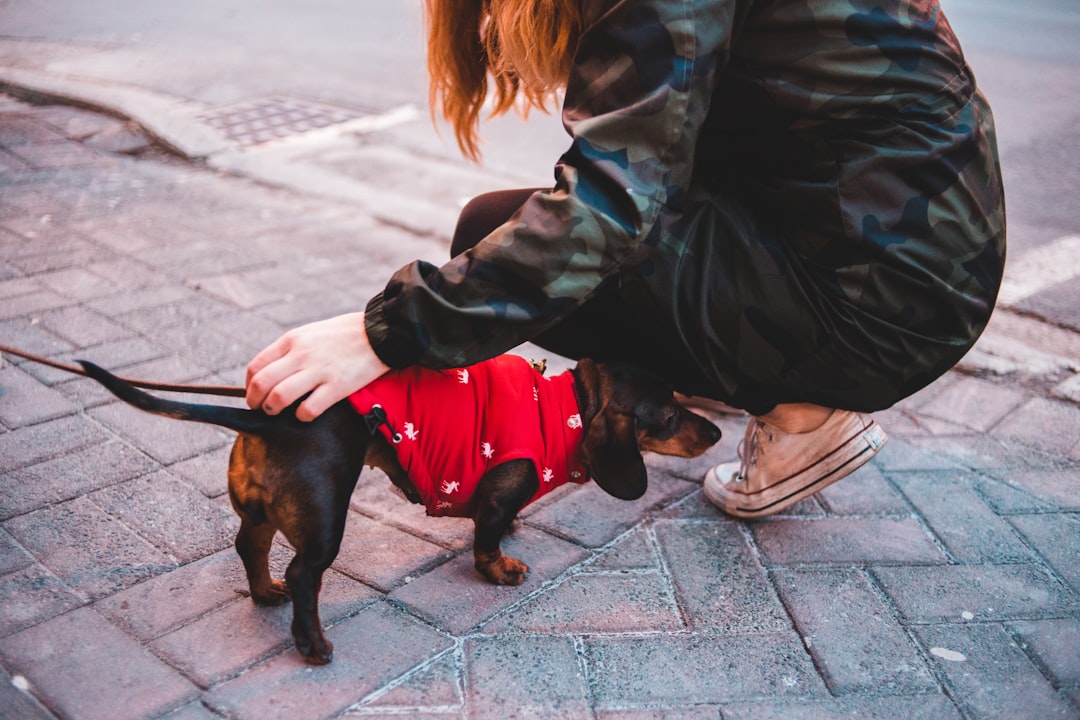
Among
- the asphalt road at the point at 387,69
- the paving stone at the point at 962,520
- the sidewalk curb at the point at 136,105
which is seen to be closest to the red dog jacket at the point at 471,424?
the paving stone at the point at 962,520

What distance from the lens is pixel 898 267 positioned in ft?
6.20

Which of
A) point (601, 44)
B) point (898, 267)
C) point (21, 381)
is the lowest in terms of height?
point (21, 381)

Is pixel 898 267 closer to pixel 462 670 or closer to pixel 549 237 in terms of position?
pixel 549 237

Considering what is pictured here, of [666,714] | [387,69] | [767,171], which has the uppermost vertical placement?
[767,171]

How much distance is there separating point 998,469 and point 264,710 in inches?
81.7

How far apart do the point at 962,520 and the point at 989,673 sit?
61 centimetres

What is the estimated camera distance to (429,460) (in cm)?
197

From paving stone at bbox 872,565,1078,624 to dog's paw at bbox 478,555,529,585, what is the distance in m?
0.84

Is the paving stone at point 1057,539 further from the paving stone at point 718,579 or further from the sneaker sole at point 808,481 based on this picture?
the paving stone at point 718,579

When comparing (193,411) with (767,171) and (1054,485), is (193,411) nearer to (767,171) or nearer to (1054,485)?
(767,171)

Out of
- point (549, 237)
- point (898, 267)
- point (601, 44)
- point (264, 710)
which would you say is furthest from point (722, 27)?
point (264, 710)

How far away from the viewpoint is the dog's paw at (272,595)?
1.99m

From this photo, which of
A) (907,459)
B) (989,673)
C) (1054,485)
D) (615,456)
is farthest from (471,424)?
(1054,485)

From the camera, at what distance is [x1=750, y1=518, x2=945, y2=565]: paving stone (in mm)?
2314
